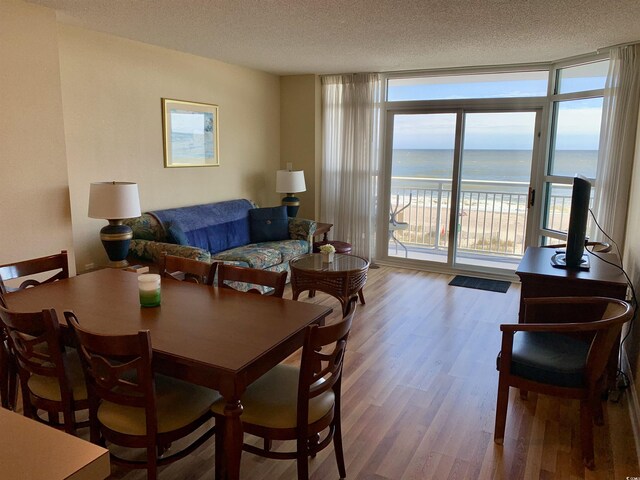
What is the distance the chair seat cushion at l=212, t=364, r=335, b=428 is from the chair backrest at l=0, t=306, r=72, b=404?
65 centimetres

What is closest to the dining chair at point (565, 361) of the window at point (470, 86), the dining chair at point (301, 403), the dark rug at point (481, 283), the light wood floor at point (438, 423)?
the light wood floor at point (438, 423)

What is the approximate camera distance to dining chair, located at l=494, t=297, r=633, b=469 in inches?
88.4

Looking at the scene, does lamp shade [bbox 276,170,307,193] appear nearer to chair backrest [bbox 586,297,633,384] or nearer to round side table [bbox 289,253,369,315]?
round side table [bbox 289,253,369,315]

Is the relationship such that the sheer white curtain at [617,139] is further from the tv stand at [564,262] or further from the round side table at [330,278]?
the round side table at [330,278]

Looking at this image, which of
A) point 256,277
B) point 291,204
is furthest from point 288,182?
point 256,277

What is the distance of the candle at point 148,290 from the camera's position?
7.07 feet

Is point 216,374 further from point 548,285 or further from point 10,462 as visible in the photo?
point 548,285

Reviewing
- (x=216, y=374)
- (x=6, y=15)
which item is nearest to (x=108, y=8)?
(x=6, y=15)

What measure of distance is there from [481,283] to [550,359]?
3.11 meters

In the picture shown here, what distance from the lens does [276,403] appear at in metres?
1.93

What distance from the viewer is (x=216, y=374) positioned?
1.67 meters

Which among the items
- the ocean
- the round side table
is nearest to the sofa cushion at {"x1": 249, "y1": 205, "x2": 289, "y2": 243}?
the round side table

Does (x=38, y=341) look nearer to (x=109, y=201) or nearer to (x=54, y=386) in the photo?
(x=54, y=386)

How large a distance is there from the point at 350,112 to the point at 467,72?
1.46m
